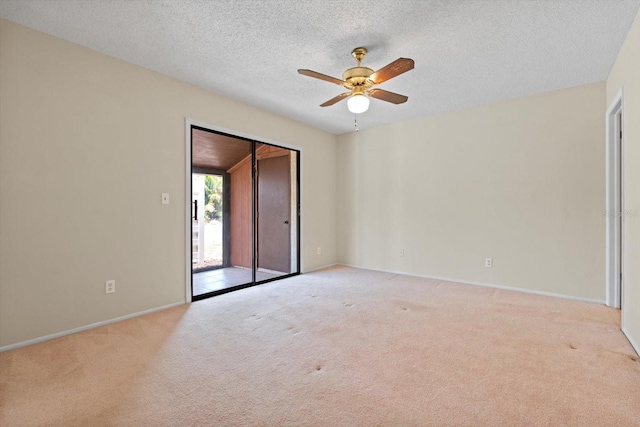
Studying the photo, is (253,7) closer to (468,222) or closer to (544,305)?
(468,222)

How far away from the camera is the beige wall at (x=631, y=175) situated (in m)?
2.24

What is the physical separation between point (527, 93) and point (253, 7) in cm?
336

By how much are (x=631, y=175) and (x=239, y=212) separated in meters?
3.97

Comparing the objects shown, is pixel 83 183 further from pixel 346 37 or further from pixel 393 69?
pixel 393 69

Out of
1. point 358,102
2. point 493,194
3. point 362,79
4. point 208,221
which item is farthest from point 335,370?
point 493,194

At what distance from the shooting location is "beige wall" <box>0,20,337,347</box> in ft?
7.67

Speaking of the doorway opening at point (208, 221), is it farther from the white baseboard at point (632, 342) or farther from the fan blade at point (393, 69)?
the white baseboard at point (632, 342)

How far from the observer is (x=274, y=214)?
15.3 ft

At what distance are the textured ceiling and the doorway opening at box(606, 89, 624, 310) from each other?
2.05 ft

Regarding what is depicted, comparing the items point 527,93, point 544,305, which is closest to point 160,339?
point 544,305

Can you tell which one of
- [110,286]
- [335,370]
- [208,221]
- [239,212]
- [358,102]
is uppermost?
[358,102]

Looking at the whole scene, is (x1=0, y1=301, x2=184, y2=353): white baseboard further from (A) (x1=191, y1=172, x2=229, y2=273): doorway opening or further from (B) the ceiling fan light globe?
(B) the ceiling fan light globe

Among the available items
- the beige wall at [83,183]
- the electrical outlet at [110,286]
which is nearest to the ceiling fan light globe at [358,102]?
the beige wall at [83,183]

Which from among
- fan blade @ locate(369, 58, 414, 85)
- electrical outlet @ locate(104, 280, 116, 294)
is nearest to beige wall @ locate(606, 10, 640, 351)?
fan blade @ locate(369, 58, 414, 85)
